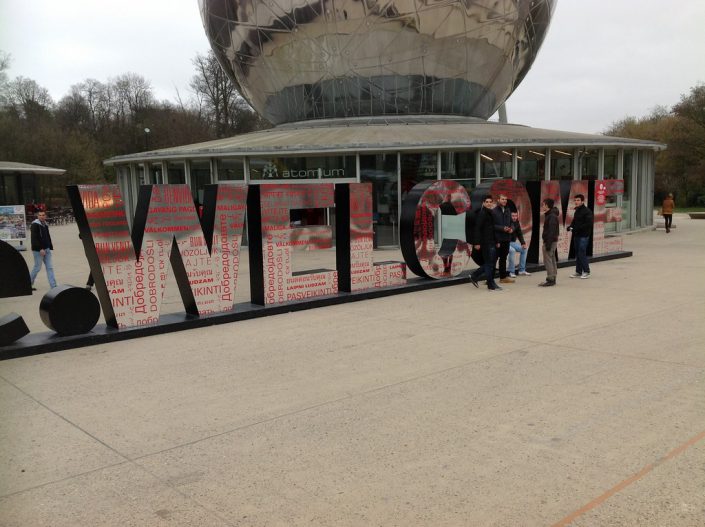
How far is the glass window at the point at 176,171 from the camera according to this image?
22516mm

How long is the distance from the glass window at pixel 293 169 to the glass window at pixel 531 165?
6.13m

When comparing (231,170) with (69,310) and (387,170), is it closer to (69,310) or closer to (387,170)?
(387,170)

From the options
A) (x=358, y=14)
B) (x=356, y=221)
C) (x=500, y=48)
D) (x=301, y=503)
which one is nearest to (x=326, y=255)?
(x=356, y=221)

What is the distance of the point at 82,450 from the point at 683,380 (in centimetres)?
578

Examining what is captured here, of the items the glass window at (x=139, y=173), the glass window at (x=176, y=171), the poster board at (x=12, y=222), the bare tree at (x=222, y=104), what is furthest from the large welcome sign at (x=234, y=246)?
the bare tree at (x=222, y=104)

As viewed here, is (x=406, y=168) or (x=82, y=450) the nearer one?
(x=82, y=450)

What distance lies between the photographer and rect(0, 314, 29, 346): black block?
27.1ft

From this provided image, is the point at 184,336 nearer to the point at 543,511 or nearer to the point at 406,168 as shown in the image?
the point at 543,511

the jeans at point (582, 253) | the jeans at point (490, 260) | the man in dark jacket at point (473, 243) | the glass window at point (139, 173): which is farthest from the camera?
the glass window at point (139, 173)

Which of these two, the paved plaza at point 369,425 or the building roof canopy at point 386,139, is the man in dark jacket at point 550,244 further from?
the building roof canopy at point 386,139

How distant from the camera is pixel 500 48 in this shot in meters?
24.4

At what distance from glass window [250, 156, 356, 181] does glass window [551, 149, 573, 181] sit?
7.69 metres

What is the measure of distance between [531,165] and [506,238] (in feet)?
31.7

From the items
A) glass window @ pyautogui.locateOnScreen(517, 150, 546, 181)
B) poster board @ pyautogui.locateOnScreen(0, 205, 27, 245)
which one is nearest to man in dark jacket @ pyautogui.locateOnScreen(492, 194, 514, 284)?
glass window @ pyautogui.locateOnScreen(517, 150, 546, 181)
